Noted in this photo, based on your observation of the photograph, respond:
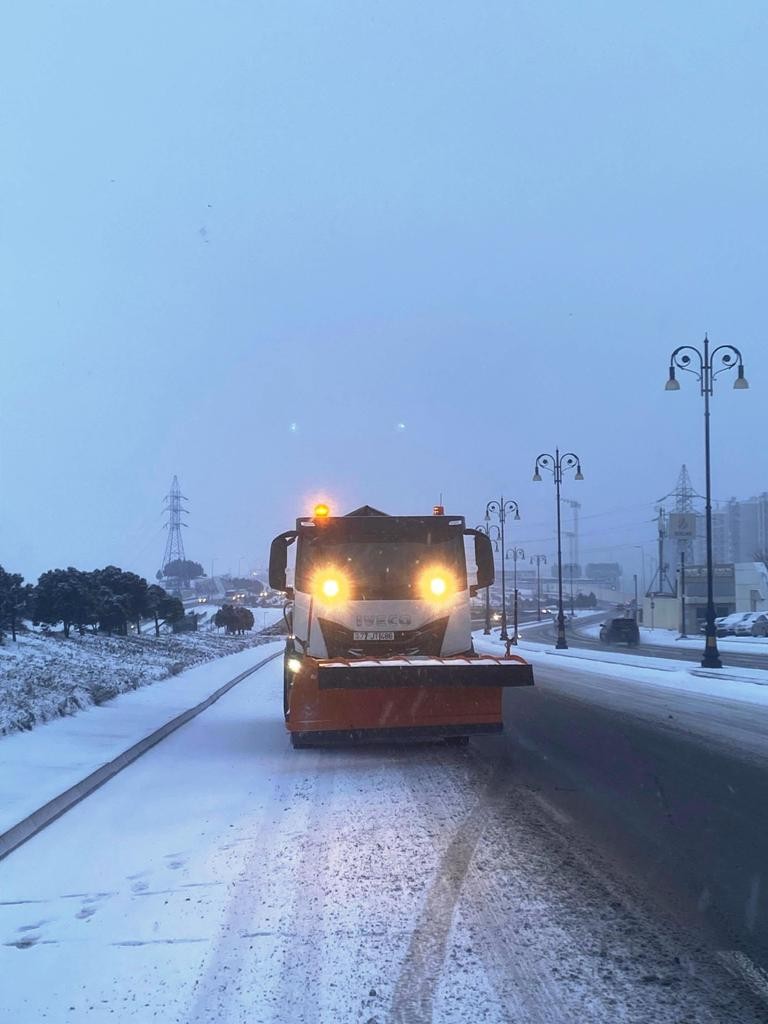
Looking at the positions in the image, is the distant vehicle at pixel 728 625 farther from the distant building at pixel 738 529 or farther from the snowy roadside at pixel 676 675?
the distant building at pixel 738 529

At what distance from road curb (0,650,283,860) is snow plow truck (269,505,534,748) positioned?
202 cm

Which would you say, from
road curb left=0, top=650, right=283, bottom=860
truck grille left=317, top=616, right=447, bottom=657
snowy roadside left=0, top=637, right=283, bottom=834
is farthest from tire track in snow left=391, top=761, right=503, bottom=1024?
truck grille left=317, top=616, right=447, bottom=657

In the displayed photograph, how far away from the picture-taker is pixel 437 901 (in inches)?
254

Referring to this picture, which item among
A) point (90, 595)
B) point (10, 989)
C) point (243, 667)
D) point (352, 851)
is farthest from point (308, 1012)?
point (90, 595)

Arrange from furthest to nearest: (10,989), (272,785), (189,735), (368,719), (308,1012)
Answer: (189,735) → (368,719) → (272,785) → (10,989) → (308,1012)

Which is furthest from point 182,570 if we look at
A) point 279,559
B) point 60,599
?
point 279,559

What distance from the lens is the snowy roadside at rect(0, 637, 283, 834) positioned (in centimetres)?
959

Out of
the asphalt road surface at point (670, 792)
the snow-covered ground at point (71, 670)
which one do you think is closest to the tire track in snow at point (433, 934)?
the asphalt road surface at point (670, 792)

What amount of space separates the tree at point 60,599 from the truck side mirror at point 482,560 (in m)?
23.3

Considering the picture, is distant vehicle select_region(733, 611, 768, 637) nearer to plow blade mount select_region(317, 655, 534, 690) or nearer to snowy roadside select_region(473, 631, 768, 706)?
snowy roadside select_region(473, 631, 768, 706)

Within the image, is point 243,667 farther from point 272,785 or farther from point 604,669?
point 272,785

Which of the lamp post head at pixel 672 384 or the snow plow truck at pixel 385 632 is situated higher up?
the lamp post head at pixel 672 384

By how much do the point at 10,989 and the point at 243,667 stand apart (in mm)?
27778

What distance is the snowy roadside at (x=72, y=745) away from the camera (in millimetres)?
9586
